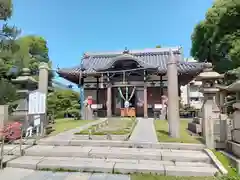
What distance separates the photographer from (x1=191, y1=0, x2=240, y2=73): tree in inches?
468

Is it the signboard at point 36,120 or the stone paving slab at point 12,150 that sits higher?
the signboard at point 36,120

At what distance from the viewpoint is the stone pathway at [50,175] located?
350 cm

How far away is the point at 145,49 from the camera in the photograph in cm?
2162

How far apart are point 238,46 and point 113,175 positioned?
34.8 ft

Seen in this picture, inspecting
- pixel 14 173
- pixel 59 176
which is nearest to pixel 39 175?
pixel 59 176

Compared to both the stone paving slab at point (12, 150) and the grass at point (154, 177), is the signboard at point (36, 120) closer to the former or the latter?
the stone paving slab at point (12, 150)

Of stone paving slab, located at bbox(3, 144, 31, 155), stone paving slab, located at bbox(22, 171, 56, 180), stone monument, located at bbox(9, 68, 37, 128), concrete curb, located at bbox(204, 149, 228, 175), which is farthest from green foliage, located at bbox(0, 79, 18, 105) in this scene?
concrete curb, located at bbox(204, 149, 228, 175)

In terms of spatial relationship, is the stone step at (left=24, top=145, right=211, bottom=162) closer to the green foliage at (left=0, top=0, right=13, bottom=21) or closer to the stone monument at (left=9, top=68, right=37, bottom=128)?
the stone monument at (left=9, top=68, right=37, bottom=128)

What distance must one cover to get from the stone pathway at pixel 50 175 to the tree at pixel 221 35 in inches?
406

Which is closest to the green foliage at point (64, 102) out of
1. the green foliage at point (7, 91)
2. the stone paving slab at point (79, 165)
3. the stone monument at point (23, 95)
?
the green foliage at point (7, 91)

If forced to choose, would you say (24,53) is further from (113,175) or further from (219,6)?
(219,6)

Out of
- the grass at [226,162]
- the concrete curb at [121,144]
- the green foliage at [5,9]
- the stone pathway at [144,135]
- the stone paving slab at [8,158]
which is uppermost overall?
the green foliage at [5,9]

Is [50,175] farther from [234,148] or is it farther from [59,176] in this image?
[234,148]

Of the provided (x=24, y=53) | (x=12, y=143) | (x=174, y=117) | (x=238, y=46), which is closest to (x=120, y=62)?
(x=24, y=53)
